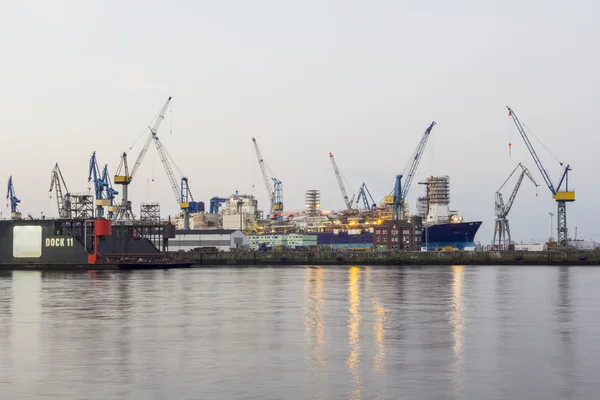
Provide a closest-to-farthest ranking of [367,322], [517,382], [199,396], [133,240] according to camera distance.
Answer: [199,396]
[517,382]
[367,322]
[133,240]

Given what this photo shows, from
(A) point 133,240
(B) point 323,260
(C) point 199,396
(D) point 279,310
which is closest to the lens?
(C) point 199,396

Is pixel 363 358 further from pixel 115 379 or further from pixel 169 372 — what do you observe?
pixel 115 379

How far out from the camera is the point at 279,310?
53.2m

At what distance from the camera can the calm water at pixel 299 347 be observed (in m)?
26.4

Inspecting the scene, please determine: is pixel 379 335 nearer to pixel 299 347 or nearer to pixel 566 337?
pixel 299 347

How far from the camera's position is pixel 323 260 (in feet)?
565

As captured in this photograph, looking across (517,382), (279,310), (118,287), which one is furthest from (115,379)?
(118,287)

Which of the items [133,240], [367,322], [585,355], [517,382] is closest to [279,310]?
[367,322]

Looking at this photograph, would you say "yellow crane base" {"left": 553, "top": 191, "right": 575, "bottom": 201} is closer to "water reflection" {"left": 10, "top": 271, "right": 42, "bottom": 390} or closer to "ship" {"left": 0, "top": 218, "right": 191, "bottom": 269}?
"ship" {"left": 0, "top": 218, "right": 191, "bottom": 269}

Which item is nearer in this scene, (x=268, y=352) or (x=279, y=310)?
(x=268, y=352)

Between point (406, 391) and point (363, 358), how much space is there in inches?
255

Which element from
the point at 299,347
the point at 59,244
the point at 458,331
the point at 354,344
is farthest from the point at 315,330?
the point at 59,244

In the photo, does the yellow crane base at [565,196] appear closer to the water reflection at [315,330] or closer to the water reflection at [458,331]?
the water reflection at [458,331]

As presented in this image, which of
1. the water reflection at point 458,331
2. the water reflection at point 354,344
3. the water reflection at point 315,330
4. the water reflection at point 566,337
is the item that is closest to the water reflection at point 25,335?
the water reflection at point 315,330
